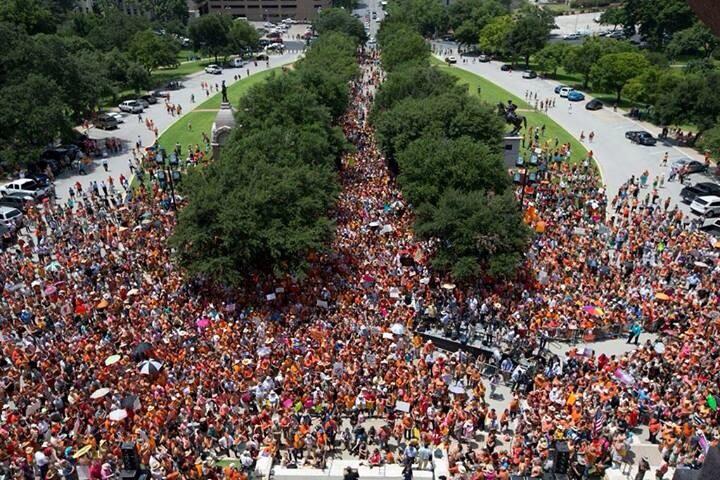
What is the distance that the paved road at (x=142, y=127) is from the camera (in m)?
50.4

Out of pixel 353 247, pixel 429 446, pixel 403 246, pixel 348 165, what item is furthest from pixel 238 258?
pixel 348 165

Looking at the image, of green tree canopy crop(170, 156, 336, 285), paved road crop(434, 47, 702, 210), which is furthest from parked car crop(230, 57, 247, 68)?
green tree canopy crop(170, 156, 336, 285)

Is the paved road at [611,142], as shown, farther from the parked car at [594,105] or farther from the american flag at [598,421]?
the american flag at [598,421]

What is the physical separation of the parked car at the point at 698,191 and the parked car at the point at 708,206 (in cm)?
180

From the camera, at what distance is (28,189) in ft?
148

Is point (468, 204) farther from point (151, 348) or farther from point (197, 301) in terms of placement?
point (151, 348)

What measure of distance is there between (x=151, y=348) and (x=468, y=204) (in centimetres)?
1742

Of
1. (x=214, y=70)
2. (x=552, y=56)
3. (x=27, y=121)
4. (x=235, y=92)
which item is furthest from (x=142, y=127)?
(x=552, y=56)

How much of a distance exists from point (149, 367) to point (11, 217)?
930 inches

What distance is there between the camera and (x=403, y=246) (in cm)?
3519

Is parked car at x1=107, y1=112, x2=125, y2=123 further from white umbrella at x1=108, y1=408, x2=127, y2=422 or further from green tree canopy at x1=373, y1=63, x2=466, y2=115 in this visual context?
white umbrella at x1=108, y1=408, x2=127, y2=422

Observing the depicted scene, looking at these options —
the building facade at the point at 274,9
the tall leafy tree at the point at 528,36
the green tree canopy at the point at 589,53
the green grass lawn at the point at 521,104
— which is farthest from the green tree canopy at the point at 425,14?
the green tree canopy at the point at 589,53

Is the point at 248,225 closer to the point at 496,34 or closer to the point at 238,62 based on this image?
the point at 238,62

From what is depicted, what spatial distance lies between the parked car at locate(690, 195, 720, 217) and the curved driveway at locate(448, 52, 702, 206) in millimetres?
4075
